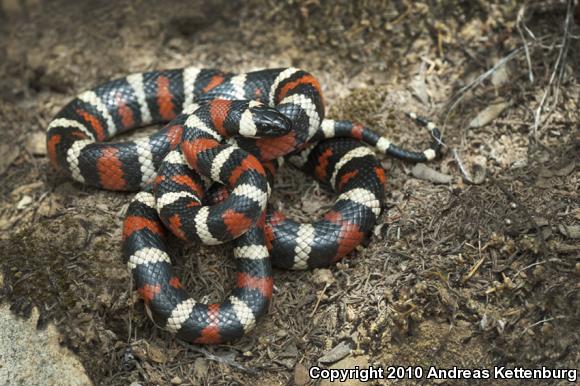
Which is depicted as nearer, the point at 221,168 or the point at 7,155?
the point at 221,168

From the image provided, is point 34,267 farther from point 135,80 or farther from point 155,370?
point 135,80

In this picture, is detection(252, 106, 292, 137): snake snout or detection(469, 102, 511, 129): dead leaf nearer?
detection(252, 106, 292, 137): snake snout

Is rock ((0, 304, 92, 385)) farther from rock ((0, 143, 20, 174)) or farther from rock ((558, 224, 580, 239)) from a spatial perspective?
rock ((558, 224, 580, 239))

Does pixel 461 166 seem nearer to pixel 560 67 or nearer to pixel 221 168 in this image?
pixel 560 67

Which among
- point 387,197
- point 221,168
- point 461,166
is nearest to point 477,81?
point 461,166

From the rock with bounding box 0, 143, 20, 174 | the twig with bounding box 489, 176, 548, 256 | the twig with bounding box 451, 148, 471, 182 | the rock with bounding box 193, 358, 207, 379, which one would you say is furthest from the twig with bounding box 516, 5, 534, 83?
the rock with bounding box 0, 143, 20, 174
